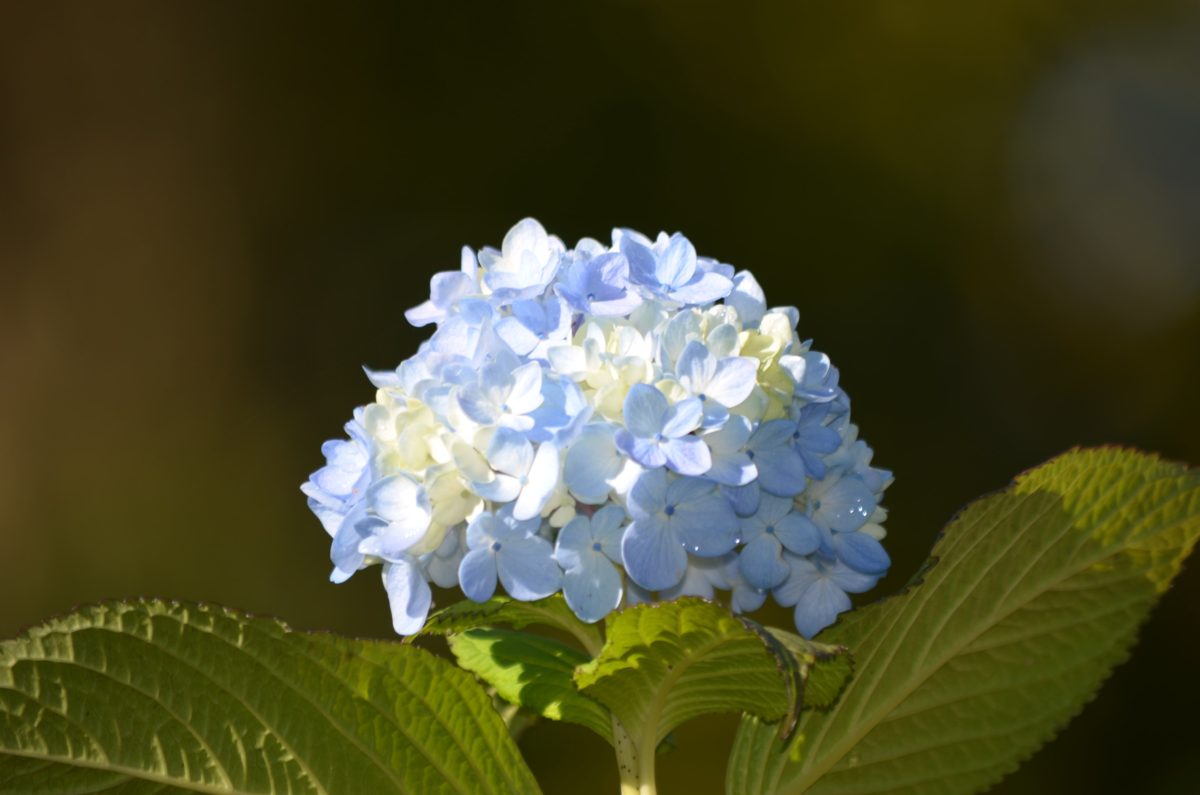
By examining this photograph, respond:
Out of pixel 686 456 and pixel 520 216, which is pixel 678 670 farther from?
pixel 520 216

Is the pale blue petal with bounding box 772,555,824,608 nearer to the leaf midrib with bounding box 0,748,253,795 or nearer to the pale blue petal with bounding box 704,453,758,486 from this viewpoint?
the pale blue petal with bounding box 704,453,758,486

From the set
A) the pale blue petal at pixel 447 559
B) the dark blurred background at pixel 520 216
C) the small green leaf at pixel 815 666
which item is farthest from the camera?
the dark blurred background at pixel 520 216

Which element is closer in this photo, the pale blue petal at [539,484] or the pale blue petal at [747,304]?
the pale blue petal at [539,484]

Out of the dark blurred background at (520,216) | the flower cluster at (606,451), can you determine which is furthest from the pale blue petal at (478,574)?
the dark blurred background at (520,216)

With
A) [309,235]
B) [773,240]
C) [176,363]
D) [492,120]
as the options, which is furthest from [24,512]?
[773,240]

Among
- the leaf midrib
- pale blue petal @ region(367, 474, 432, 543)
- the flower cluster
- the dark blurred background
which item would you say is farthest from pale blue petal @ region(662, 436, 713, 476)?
the dark blurred background

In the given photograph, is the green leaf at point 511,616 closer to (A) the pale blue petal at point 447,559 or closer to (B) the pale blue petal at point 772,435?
(A) the pale blue petal at point 447,559

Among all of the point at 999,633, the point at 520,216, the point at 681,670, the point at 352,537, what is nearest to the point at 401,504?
the point at 352,537
